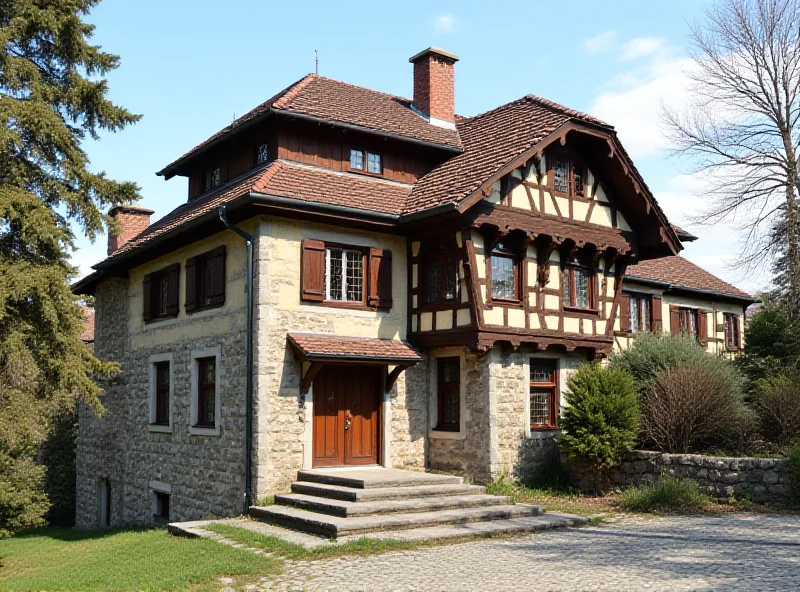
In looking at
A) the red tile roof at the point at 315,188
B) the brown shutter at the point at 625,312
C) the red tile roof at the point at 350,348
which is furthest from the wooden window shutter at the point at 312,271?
the brown shutter at the point at 625,312

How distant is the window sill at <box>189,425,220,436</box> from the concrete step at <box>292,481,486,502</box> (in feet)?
7.53

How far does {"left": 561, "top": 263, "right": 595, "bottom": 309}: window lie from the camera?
1753cm

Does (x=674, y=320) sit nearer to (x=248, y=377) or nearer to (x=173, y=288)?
(x=173, y=288)

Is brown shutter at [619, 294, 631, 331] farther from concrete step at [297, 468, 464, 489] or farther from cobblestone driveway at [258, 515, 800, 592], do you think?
cobblestone driveway at [258, 515, 800, 592]

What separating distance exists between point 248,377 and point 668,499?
26.2ft

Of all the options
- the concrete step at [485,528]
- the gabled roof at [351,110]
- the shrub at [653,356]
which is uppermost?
the gabled roof at [351,110]

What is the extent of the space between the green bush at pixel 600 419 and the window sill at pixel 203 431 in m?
7.00

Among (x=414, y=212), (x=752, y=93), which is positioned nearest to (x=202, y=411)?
(x=414, y=212)

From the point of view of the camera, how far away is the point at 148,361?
19531 millimetres

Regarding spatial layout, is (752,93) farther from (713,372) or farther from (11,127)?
(11,127)

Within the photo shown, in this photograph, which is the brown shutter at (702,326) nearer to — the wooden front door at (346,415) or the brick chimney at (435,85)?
the brick chimney at (435,85)

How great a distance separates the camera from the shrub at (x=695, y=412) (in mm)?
15766

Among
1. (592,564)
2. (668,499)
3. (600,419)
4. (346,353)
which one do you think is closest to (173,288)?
(346,353)

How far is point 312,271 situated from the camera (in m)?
15.2
